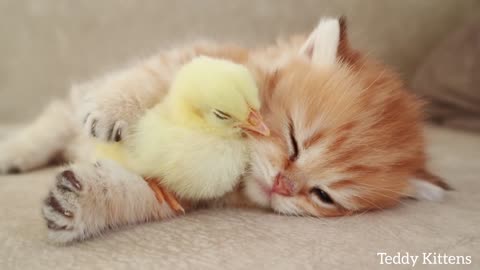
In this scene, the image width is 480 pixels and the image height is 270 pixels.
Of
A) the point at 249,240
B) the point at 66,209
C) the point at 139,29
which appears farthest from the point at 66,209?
the point at 139,29

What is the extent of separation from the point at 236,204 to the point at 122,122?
0.28m

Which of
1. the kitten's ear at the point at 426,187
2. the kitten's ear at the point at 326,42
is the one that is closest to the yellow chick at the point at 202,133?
the kitten's ear at the point at 326,42

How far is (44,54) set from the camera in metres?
2.16

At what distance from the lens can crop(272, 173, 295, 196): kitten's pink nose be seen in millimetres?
999

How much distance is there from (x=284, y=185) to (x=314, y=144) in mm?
96

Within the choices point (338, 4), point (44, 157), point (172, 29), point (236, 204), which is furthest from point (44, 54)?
point (236, 204)

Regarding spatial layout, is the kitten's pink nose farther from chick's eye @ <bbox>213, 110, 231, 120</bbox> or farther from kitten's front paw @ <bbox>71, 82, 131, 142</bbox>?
kitten's front paw @ <bbox>71, 82, 131, 142</bbox>

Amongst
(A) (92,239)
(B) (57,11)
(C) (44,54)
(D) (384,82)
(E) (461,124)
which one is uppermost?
(B) (57,11)

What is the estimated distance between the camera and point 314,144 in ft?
3.29

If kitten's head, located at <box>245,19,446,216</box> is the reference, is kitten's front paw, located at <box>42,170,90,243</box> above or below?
below

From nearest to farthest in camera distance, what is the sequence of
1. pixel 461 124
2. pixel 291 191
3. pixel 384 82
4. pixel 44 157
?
pixel 291 191 < pixel 384 82 < pixel 44 157 < pixel 461 124

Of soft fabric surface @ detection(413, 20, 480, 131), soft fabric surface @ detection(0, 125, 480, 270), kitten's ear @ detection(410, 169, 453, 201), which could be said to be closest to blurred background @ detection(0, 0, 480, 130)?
soft fabric surface @ detection(413, 20, 480, 131)

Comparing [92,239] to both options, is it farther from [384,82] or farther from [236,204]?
[384,82]

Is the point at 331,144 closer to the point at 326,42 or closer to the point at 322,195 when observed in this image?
the point at 322,195
